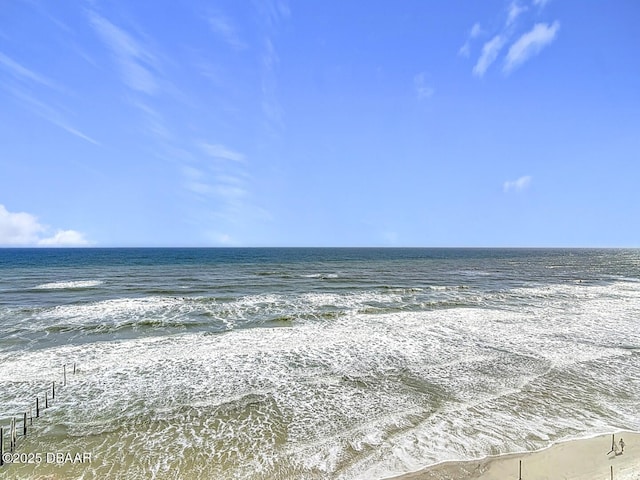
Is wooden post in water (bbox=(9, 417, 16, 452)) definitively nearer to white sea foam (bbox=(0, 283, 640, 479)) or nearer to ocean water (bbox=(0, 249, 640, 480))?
ocean water (bbox=(0, 249, 640, 480))

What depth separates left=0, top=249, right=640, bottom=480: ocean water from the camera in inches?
343

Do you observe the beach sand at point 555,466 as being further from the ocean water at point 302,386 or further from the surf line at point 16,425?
the surf line at point 16,425

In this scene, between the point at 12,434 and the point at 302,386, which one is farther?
the point at 302,386

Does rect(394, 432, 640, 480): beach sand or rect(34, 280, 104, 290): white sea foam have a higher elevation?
rect(34, 280, 104, 290): white sea foam

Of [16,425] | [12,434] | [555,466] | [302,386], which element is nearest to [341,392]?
[302,386]

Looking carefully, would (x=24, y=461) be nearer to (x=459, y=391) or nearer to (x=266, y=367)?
(x=266, y=367)

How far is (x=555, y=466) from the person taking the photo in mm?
8227

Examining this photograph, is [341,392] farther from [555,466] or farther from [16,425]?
[16,425]

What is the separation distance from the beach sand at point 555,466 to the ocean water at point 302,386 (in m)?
0.35

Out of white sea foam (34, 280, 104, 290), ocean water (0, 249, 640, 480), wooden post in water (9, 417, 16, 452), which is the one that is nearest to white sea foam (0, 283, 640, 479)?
ocean water (0, 249, 640, 480)

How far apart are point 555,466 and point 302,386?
7.91 metres

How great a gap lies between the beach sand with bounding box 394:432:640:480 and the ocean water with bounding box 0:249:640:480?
35cm

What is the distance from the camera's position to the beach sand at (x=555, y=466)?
783cm

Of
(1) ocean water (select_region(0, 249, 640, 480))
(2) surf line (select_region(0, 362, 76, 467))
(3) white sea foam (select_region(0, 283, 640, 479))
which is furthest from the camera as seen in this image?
(3) white sea foam (select_region(0, 283, 640, 479))
